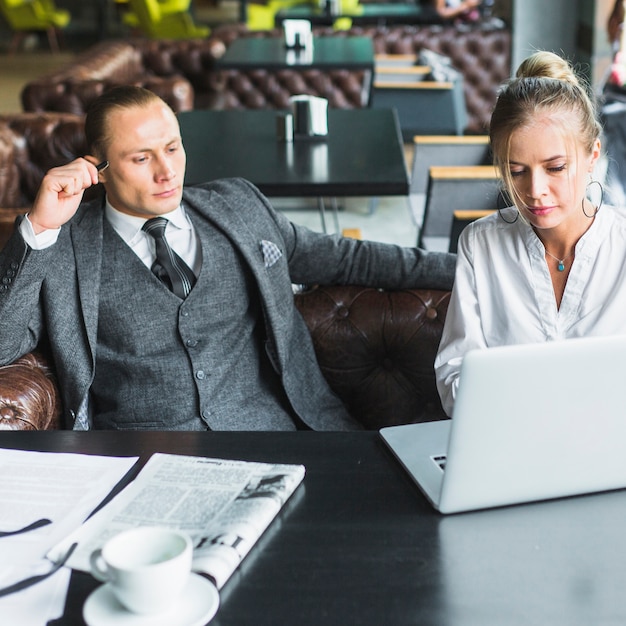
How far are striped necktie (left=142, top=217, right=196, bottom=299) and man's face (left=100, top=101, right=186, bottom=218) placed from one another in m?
0.03

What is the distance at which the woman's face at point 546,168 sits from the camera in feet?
5.86

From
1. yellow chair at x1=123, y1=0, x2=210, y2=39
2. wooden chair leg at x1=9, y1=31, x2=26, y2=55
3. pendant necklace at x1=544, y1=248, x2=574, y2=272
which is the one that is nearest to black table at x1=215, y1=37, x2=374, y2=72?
pendant necklace at x1=544, y1=248, x2=574, y2=272

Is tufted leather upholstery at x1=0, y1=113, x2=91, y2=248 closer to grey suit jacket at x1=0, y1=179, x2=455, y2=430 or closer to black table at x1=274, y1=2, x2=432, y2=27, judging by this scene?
grey suit jacket at x1=0, y1=179, x2=455, y2=430

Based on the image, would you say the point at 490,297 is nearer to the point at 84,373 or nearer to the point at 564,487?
the point at 564,487

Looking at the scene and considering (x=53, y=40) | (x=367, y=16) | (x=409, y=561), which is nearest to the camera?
(x=409, y=561)

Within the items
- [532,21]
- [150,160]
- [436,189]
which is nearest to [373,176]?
[436,189]

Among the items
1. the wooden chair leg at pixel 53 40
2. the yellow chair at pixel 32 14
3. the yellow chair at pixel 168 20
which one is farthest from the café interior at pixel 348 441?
the wooden chair leg at pixel 53 40

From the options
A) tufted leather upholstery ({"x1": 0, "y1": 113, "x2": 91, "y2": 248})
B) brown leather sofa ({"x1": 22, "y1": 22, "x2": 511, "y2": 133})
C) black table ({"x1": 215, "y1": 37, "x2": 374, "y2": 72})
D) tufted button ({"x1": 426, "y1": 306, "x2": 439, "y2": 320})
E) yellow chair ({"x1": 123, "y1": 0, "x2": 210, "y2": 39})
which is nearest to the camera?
tufted button ({"x1": 426, "y1": 306, "x2": 439, "y2": 320})

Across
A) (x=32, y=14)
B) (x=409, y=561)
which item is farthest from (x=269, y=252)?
(x=32, y=14)

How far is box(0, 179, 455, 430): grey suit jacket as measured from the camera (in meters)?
2.00

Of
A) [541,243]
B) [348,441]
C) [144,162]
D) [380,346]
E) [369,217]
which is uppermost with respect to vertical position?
[144,162]

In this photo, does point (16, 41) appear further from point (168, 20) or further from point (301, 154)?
point (301, 154)

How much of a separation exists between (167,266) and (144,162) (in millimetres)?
236

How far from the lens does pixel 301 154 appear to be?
3.61 m
